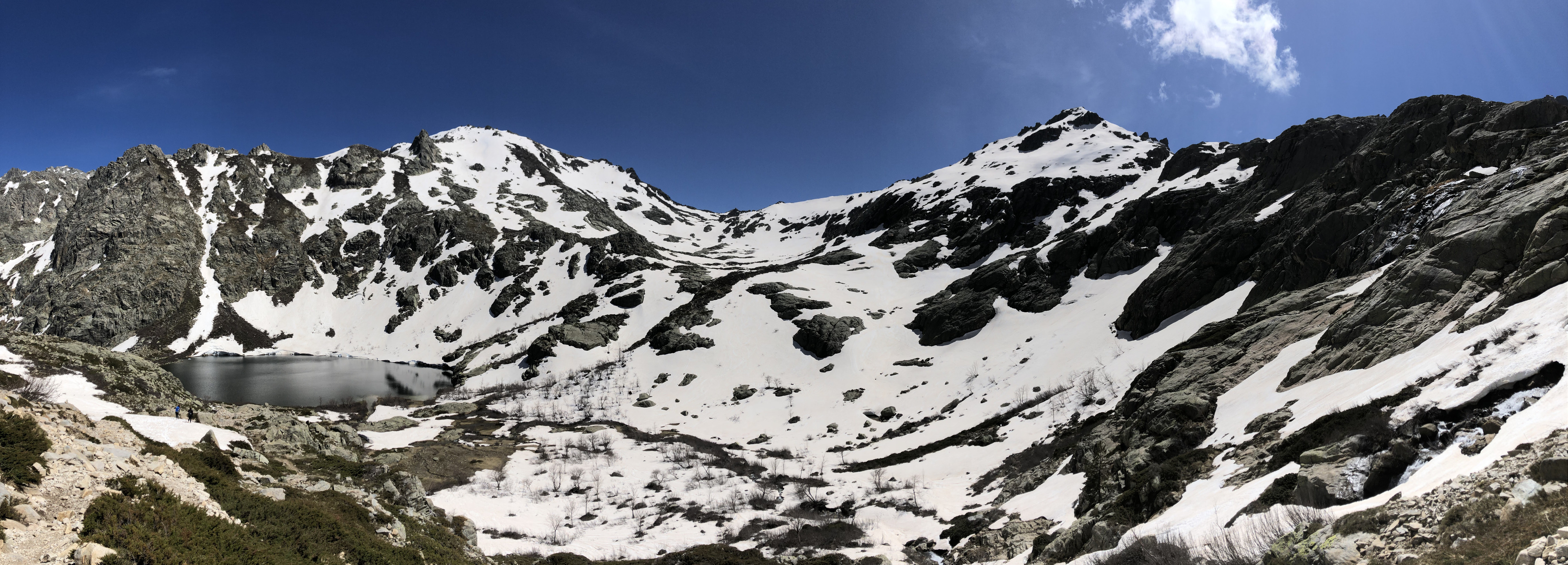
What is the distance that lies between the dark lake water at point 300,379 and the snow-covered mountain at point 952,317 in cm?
650

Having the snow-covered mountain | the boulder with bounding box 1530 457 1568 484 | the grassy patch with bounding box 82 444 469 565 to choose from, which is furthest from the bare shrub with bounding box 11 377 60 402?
the boulder with bounding box 1530 457 1568 484

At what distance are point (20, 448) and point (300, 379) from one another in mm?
96267

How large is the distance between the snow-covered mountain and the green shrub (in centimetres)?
1559

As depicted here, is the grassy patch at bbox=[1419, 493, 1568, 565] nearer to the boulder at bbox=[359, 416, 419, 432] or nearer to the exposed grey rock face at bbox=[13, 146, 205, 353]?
the boulder at bbox=[359, 416, 419, 432]

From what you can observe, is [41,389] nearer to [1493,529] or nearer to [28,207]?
[1493,529]

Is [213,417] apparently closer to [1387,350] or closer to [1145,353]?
[1387,350]

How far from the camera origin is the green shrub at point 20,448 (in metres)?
9.10

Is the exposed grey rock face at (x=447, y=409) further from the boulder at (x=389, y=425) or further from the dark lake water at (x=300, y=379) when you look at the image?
the dark lake water at (x=300, y=379)

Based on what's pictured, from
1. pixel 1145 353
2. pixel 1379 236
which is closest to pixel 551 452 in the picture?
pixel 1145 353

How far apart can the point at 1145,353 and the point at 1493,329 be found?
114 feet

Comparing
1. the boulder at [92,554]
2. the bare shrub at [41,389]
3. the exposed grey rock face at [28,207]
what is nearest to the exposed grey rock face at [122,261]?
the exposed grey rock face at [28,207]

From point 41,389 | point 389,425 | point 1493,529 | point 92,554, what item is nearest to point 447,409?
point 389,425

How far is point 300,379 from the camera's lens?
84.2m

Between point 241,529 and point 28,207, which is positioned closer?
point 241,529
